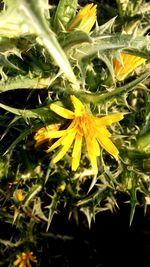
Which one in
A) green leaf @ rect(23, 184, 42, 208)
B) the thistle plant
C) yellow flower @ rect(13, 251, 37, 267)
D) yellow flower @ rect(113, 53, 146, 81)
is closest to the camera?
the thistle plant

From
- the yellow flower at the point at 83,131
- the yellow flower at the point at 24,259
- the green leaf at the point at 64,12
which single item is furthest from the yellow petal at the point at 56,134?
the yellow flower at the point at 24,259

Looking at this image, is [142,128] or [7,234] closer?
[142,128]

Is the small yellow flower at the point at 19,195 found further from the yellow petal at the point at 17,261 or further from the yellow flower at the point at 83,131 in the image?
the yellow flower at the point at 83,131

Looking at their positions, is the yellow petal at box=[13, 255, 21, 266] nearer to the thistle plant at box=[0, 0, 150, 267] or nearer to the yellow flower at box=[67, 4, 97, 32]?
the thistle plant at box=[0, 0, 150, 267]

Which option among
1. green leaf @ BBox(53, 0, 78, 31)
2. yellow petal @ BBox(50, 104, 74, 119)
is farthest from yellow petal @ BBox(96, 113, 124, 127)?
green leaf @ BBox(53, 0, 78, 31)

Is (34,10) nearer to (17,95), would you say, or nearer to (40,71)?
(40,71)

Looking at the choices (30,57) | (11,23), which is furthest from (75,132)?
(11,23)

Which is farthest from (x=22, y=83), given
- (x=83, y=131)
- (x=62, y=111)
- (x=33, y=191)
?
(x=33, y=191)
